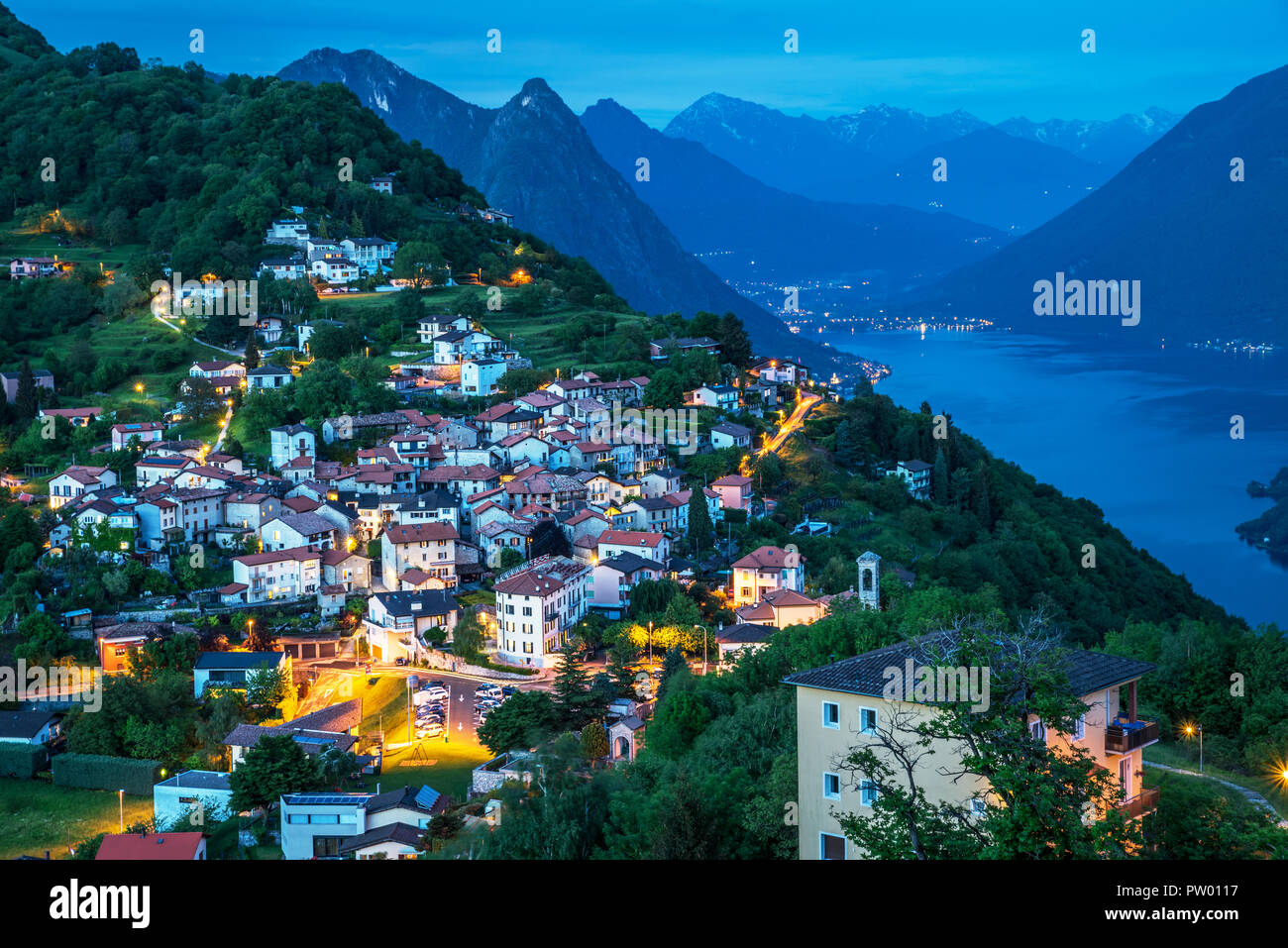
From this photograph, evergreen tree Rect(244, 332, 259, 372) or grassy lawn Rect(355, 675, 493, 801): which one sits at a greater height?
evergreen tree Rect(244, 332, 259, 372)

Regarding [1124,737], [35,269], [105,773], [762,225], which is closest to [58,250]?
[35,269]

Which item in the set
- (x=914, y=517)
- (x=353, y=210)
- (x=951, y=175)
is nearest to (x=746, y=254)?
(x=951, y=175)

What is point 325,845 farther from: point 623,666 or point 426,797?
point 623,666

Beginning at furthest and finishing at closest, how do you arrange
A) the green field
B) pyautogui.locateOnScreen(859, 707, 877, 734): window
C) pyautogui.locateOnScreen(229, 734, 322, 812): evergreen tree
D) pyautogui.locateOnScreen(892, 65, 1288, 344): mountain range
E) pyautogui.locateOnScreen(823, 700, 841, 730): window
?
pyautogui.locateOnScreen(892, 65, 1288, 344): mountain range < the green field < pyautogui.locateOnScreen(229, 734, 322, 812): evergreen tree < pyautogui.locateOnScreen(823, 700, 841, 730): window < pyautogui.locateOnScreen(859, 707, 877, 734): window

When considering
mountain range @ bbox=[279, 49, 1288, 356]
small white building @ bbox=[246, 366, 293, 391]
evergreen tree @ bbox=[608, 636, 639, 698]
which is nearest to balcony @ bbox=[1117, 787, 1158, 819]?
evergreen tree @ bbox=[608, 636, 639, 698]

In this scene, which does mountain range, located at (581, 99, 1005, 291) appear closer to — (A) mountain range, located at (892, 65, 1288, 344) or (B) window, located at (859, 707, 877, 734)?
(A) mountain range, located at (892, 65, 1288, 344)

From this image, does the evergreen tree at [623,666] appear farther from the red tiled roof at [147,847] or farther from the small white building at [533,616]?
the red tiled roof at [147,847]
